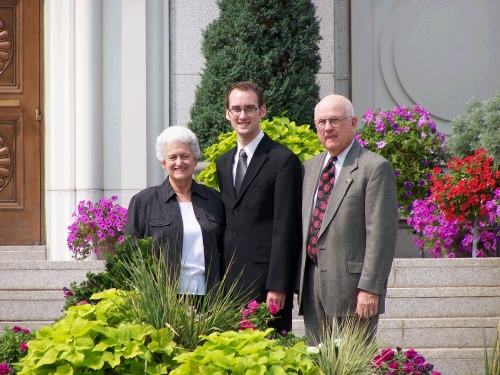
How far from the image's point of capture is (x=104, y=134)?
779 centimetres

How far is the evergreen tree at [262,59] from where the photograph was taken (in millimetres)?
7277

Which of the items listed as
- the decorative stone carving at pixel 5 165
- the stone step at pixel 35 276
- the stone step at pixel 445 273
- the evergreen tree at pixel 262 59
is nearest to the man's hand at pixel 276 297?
the stone step at pixel 445 273

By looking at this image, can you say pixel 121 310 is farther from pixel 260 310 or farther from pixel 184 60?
pixel 184 60

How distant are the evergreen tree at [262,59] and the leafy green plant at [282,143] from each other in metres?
0.89

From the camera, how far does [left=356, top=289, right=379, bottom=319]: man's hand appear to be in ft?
11.9

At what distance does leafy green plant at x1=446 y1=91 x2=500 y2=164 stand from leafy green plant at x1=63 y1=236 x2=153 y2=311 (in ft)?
13.0

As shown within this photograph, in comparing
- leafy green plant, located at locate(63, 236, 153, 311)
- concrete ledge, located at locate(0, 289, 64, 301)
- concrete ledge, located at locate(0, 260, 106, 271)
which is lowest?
concrete ledge, located at locate(0, 289, 64, 301)

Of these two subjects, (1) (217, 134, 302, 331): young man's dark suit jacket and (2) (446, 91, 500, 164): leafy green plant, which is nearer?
(1) (217, 134, 302, 331): young man's dark suit jacket

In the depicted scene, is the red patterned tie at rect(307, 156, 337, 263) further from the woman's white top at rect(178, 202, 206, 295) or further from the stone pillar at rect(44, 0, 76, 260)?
the stone pillar at rect(44, 0, 76, 260)

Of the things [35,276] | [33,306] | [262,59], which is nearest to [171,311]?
[33,306]

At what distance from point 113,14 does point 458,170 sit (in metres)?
3.81

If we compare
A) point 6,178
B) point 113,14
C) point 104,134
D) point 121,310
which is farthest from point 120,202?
point 121,310

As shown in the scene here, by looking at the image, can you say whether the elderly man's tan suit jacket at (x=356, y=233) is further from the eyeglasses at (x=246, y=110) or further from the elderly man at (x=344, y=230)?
the eyeglasses at (x=246, y=110)

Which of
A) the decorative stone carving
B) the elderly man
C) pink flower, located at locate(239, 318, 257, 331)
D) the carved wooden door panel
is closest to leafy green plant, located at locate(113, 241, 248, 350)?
pink flower, located at locate(239, 318, 257, 331)
